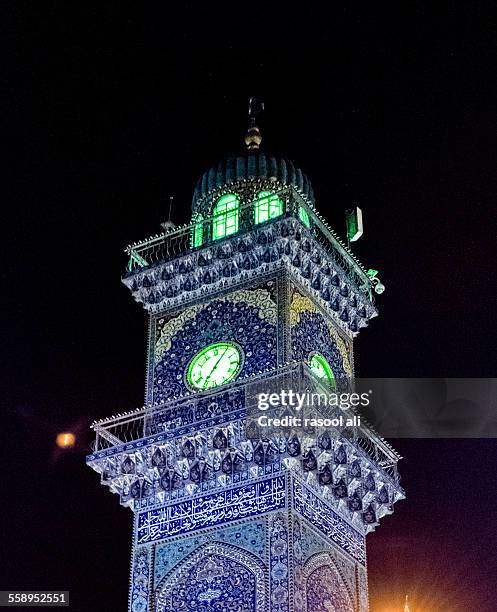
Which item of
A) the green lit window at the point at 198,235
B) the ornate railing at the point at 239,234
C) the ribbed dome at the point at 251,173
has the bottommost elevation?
the ornate railing at the point at 239,234

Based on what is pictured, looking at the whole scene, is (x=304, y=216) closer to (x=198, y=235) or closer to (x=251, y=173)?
(x=251, y=173)

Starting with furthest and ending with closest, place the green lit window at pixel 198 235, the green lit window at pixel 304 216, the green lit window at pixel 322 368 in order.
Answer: the green lit window at pixel 198 235
the green lit window at pixel 304 216
the green lit window at pixel 322 368

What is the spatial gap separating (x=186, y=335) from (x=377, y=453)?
150 inches

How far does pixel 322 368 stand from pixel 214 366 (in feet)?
6.00

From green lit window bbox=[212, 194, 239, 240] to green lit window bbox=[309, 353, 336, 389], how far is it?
2.76 m

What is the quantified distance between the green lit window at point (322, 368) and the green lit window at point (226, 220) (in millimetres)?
2758

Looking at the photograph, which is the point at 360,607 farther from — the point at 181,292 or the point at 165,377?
the point at 181,292

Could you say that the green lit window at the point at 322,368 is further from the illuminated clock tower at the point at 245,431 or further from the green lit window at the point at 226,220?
the green lit window at the point at 226,220

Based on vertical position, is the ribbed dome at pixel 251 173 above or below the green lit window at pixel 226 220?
above

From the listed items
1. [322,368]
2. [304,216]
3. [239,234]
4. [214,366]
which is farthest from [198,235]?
[322,368]

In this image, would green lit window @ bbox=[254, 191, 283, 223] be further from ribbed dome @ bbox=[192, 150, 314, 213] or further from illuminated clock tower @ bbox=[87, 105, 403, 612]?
ribbed dome @ bbox=[192, 150, 314, 213]

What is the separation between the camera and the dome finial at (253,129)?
2248 cm

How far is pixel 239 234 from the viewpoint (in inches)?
787

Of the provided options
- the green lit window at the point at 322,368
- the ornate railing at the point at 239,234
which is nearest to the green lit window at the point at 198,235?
the ornate railing at the point at 239,234
